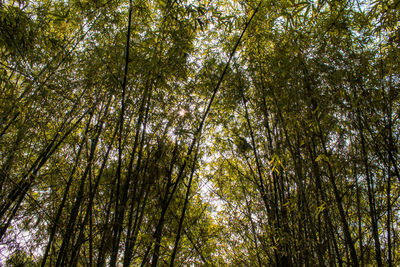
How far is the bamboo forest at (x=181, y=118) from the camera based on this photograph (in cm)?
222

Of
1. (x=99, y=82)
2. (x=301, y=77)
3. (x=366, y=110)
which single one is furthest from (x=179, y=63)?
(x=366, y=110)

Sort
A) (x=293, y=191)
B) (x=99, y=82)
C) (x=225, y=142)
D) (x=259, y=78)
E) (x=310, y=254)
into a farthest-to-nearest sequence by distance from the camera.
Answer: (x=225, y=142) → (x=259, y=78) → (x=293, y=191) → (x=99, y=82) → (x=310, y=254)

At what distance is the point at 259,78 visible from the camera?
332cm

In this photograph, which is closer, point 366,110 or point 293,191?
point 366,110

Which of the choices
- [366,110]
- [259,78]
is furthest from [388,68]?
[259,78]

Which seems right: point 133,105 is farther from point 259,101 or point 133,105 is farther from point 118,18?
point 259,101

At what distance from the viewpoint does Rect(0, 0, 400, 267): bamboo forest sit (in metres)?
2.22

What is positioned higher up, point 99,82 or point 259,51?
point 259,51

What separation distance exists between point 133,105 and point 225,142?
170 cm

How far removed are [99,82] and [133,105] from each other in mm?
545

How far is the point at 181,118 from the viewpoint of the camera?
9.34ft

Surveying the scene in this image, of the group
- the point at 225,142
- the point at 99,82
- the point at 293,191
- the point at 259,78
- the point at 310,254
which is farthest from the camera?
the point at 225,142

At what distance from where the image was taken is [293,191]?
3043 mm

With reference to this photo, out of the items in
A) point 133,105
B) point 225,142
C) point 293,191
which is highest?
point 225,142
